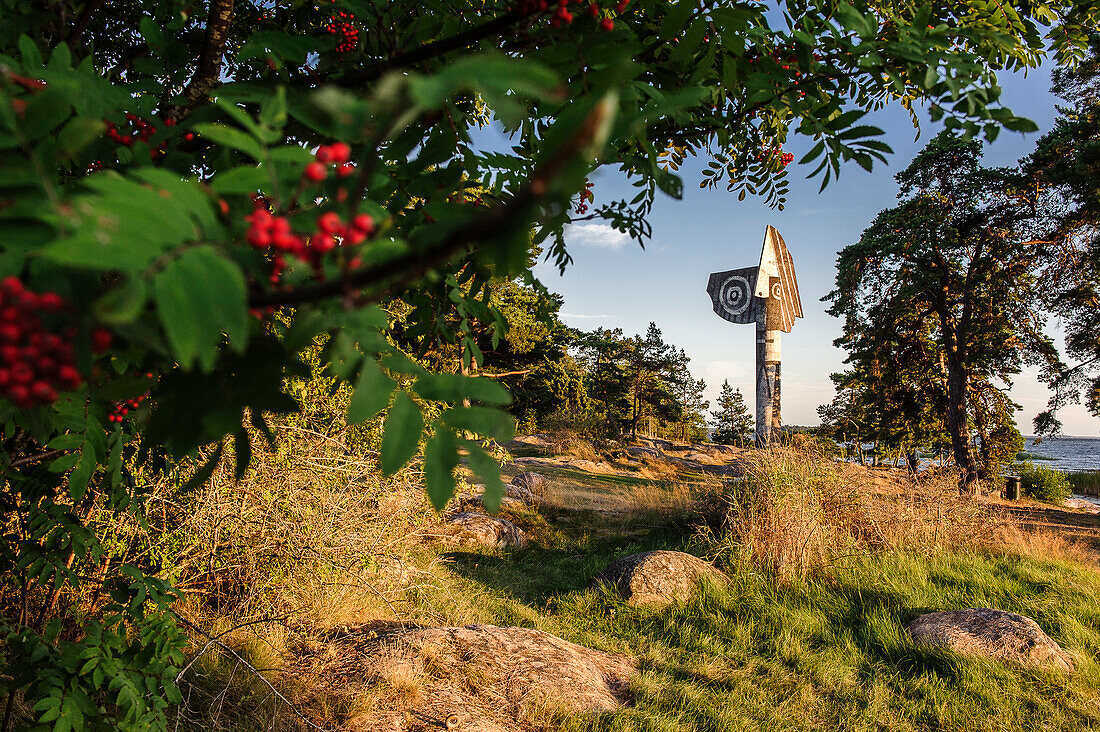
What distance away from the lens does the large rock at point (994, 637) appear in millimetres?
4227

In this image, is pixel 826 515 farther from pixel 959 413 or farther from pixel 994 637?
pixel 959 413

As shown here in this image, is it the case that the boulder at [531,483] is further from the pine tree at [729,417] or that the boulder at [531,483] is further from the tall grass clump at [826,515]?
the pine tree at [729,417]

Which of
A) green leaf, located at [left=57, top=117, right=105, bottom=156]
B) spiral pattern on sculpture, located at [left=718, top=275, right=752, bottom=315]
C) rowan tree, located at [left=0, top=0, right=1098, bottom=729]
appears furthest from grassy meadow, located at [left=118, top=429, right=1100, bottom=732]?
spiral pattern on sculpture, located at [left=718, top=275, right=752, bottom=315]

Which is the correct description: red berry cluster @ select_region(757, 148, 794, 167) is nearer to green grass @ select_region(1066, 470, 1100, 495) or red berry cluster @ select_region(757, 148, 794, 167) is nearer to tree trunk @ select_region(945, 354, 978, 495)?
tree trunk @ select_region(945, 354, 978, 495)

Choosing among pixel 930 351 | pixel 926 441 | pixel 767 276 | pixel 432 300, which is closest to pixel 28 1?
pixel 432 300

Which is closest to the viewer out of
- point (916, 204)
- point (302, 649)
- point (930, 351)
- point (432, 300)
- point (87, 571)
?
point (432, 300)

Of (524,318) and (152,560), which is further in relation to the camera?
(524,318)

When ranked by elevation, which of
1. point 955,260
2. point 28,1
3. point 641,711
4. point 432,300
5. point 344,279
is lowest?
point 641,711

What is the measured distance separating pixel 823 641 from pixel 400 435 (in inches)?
209

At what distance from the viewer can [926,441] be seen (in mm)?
18062

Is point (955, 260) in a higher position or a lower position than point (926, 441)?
higher

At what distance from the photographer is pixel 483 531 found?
7.47 m

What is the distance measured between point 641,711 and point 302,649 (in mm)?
2316

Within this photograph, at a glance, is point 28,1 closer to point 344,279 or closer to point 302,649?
point 344,279
